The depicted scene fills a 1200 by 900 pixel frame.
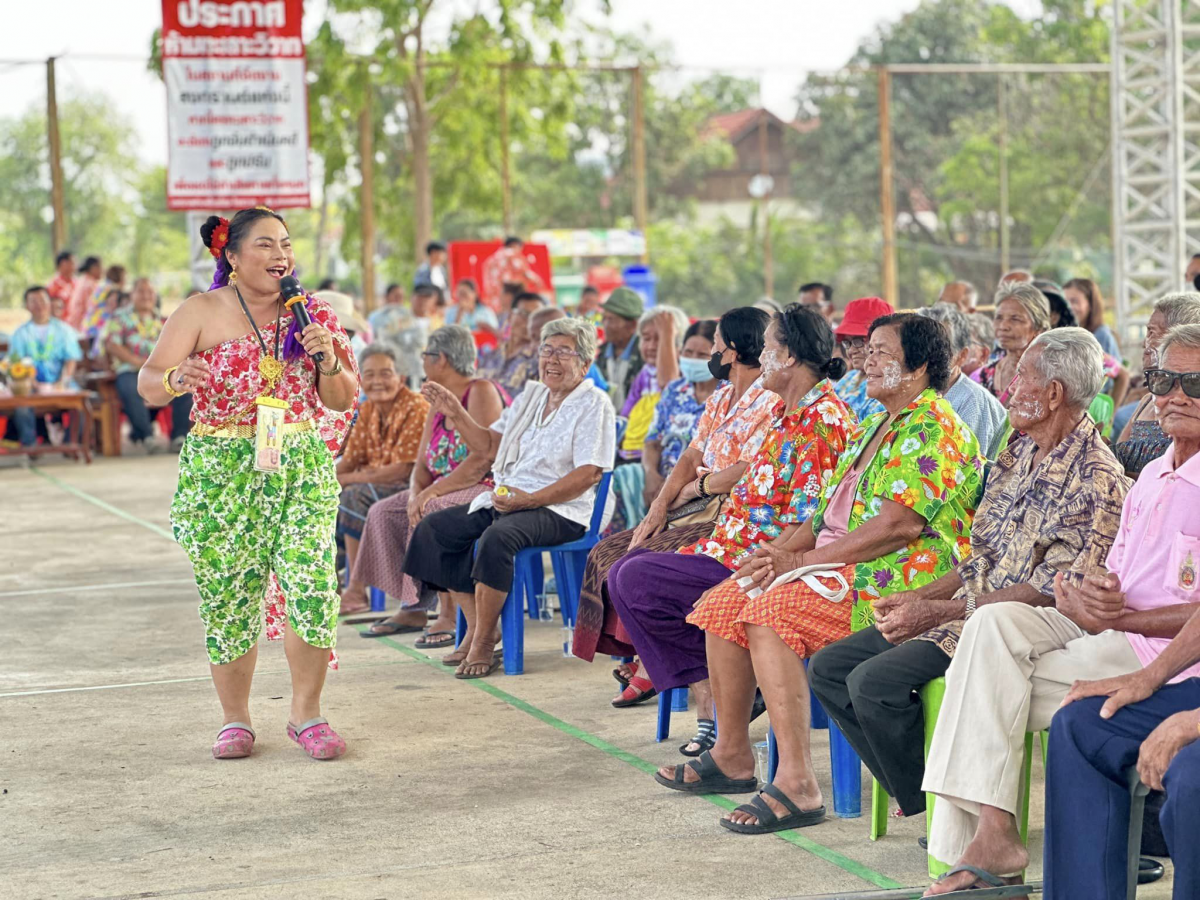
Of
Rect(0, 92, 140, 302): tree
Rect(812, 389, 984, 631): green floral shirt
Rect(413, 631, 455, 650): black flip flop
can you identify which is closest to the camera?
Rect(812, 389, 984, 631): green floral shirt

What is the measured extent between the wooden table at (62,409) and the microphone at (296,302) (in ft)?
32.3

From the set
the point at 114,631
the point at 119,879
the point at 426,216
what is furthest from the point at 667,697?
the point at 426,216

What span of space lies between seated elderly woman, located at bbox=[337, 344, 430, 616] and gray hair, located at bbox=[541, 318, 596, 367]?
1.29m

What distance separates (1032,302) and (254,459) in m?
3.24

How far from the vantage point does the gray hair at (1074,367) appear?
4012mm

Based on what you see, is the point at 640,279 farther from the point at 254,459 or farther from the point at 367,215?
the point at 254,459

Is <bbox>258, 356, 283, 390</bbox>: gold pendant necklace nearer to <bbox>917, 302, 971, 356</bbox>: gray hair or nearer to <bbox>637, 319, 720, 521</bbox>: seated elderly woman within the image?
<bbox>637, 319, 720, 521</bbox>: seated elderly woman

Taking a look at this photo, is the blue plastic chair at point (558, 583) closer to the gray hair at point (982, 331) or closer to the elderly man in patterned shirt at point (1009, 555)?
the gray hair at point (982, 331)

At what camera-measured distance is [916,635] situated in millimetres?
4102

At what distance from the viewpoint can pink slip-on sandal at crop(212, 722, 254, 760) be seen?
5.10 meters

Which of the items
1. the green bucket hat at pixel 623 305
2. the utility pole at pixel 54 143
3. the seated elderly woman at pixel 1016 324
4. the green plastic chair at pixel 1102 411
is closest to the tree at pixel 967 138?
the utility pole at pixel 54 143

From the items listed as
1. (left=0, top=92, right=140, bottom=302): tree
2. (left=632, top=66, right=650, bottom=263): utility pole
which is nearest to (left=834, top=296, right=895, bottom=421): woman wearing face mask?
(left=632, top=66, right=650, bottom=263): utility pole

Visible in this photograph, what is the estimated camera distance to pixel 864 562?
14.5 feet

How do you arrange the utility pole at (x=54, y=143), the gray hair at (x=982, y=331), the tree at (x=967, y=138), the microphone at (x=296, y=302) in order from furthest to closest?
the tree at (x=967, y=138), the utility pole at (x=54, y=143), the gray hair at (x=982, y=331), the microphone at (x=296, y=302)
